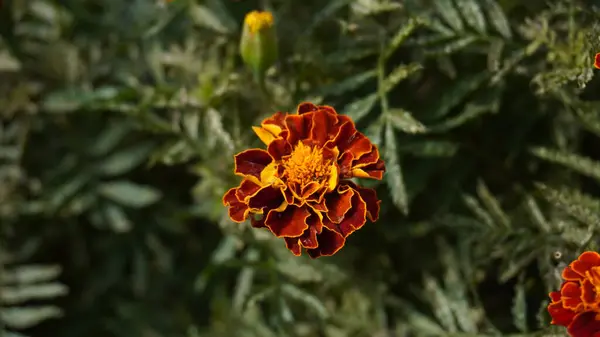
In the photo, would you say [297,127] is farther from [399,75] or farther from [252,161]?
[399,75]

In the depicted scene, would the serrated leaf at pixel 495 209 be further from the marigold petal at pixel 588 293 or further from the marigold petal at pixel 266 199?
the marigold petal at pixel 266 199

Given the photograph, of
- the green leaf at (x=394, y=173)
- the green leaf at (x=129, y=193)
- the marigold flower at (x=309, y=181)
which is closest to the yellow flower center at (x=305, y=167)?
the marigold flower at (x=309, y=181)

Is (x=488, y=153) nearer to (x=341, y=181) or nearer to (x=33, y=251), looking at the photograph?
(x=341, y=181)

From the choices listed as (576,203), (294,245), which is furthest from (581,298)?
(294,245)

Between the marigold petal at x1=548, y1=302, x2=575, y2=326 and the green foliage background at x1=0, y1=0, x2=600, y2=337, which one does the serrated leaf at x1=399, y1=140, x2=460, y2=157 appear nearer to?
the green foliage background at x1=0, y1=0, x2=600, y2=337

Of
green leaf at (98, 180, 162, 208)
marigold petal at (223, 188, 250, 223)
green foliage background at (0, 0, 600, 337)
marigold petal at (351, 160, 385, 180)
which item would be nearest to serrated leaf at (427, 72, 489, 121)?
green foliage background at (0, 0, 600, 337)
